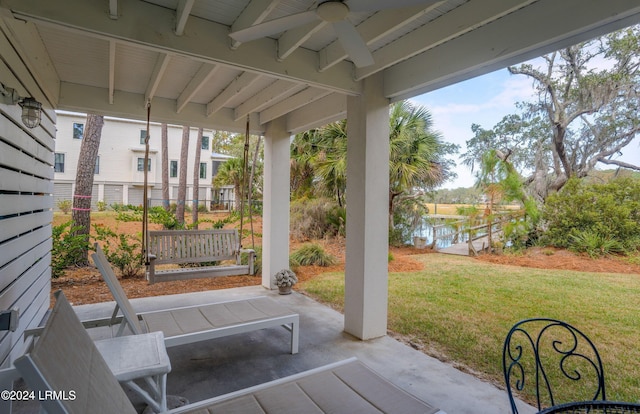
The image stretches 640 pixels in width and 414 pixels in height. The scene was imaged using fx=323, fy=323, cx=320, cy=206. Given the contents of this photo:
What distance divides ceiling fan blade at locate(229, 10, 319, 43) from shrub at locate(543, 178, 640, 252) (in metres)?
8.52

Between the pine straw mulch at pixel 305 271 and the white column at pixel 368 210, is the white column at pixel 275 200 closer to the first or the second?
the pine straw mulch at pixel 305 271

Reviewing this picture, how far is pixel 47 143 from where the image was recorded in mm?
3766

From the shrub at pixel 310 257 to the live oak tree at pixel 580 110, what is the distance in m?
5.90

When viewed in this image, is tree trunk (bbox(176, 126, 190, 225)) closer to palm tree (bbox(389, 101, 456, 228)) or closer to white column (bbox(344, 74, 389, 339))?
palm tree (bbox(389, 101, 456, 228))

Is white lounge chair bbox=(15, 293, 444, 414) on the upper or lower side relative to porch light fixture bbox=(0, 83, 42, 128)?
lower

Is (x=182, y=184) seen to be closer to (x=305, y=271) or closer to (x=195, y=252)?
(x=195, y=252)

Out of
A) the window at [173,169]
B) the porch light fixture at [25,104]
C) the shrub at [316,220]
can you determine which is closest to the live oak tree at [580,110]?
the shrub at [316,220]

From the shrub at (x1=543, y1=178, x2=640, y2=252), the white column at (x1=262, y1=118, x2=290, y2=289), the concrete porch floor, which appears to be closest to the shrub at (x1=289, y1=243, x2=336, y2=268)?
the white column at (x1=262, y1=118, x2=290, y2=289)

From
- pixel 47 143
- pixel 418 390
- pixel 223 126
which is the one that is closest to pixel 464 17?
pixel 418 390

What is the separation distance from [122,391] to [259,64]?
259cm

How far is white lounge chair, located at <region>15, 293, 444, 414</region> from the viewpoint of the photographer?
98cm

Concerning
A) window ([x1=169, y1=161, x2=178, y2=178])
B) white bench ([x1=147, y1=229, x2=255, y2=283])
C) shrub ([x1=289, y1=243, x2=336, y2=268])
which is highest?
window ([x1=169, y1=161, x2=178, y2=178])

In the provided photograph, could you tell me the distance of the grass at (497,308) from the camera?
3.18 meters

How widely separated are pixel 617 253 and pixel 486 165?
3.38 meters
